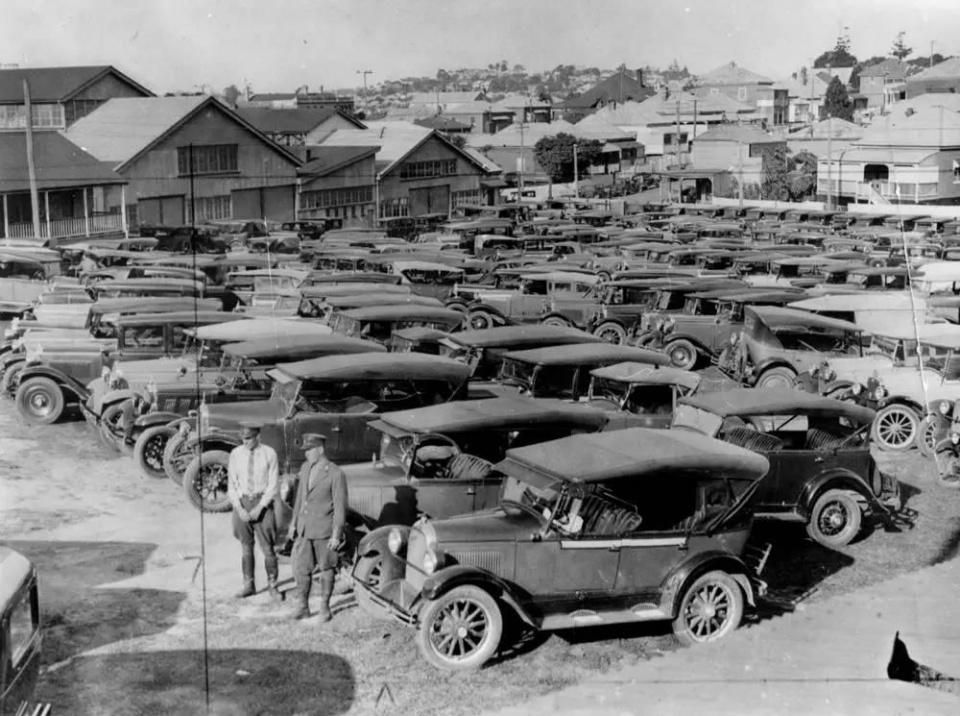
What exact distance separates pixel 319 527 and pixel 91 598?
1.91 m

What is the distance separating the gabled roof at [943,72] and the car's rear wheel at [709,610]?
9488 centimetres

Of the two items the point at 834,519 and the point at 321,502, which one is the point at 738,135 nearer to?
the point at 834,519

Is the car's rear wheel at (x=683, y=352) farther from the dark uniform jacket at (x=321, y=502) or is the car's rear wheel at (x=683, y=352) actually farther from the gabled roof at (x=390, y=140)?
→ the gabled roof at (x=390, y=140)

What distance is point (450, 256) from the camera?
32031mm

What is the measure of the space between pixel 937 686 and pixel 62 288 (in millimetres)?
20154

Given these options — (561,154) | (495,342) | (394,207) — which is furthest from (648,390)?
(561,154)

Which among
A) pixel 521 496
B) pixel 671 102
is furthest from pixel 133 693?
pixel 671 102

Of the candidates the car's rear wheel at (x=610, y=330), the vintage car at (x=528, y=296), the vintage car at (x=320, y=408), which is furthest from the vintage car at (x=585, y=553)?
the vintage car at (x=528, y=296)

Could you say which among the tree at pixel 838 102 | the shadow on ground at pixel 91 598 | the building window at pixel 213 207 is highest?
the tree at pixel 838 102

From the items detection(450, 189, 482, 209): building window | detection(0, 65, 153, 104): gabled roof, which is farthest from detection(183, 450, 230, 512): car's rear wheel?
detection(450, 189, 482, 209): building window

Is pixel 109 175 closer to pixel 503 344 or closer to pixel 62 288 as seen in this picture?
pixel 62 288

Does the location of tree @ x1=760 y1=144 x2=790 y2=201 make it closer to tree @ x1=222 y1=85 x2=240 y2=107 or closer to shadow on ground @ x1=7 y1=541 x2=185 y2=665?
tree @ x1=222 y1=85 x2=240 y2=107

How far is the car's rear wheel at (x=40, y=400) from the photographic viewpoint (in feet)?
52.1

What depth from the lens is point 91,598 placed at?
938cm
